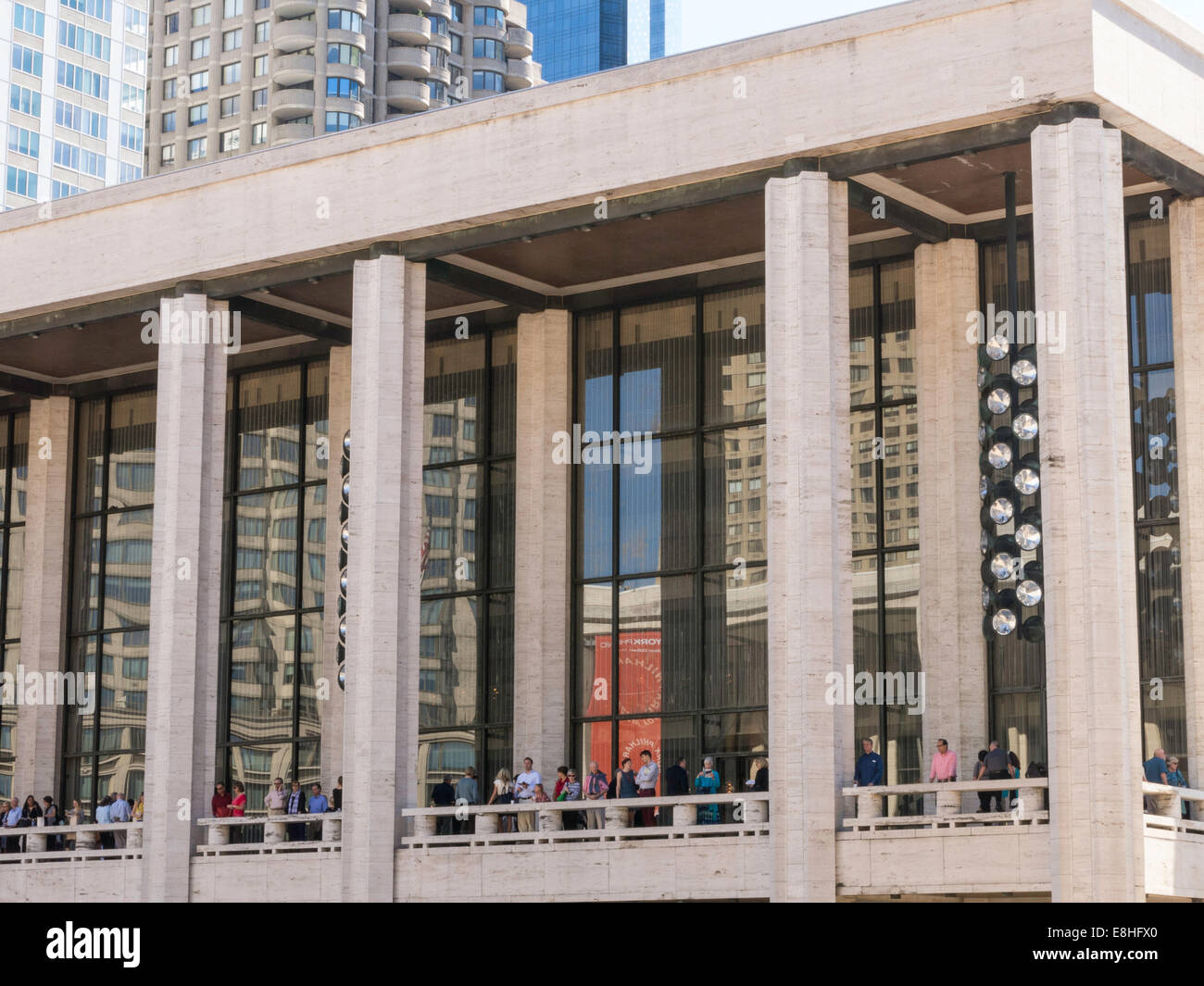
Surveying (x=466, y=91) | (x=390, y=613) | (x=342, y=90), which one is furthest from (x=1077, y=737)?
(x=466, y=91)

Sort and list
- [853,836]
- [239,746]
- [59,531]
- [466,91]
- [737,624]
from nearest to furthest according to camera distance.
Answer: [853,836], [737,624], [239,746], [59,531], [466,91]

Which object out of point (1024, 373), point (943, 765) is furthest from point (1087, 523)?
point (943, 765)

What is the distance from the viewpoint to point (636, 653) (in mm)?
36906

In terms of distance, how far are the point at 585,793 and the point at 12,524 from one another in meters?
19.8

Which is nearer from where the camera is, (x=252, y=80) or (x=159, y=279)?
(x=159, y=279)

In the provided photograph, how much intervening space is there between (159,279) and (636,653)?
11.6 meters

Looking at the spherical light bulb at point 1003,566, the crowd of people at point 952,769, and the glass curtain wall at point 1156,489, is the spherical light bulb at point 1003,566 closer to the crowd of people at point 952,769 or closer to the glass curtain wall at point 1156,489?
the crowd of people at point 952,769

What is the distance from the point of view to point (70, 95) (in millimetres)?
106562

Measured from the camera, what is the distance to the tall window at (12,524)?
45.9 meters

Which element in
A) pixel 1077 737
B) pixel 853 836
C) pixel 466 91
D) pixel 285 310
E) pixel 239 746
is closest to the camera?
pixel 1077 737

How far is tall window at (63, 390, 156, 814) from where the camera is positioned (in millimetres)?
Result: 43688

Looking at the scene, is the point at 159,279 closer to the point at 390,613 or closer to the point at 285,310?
the point at 285,310

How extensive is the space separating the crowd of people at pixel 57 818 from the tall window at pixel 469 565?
231 inches

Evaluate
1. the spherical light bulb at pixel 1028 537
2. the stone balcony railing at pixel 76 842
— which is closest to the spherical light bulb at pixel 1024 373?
the spherical light bulb at pixel 1028 537
